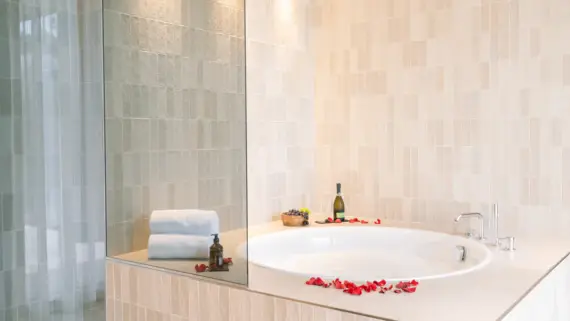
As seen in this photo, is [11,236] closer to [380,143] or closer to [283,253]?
[283,253]

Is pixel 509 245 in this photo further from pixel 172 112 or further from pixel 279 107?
pixel 172 112

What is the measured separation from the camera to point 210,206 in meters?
2.41

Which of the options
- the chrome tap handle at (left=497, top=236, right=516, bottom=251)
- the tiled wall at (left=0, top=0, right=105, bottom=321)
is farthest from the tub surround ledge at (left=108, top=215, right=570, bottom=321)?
the tiled wall at (left=0, top=0, right=105, bottom=321)

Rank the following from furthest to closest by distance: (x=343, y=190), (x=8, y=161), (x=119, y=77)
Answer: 1. (x=343, y=190)
2. (x=119, y=77)
3. (x=8, y=161)

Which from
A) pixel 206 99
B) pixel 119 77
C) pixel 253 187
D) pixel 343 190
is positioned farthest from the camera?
pixel 343 190

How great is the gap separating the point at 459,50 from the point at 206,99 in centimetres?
188

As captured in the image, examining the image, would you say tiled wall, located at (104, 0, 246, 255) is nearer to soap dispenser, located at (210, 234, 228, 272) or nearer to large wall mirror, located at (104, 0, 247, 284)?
large wall mirror, located at (104, 0, 247, 284)

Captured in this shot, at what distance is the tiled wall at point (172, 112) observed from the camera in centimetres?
234

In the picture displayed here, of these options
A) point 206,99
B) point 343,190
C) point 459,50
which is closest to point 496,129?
point 459,50

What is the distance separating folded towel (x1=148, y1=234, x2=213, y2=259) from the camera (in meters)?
2.47

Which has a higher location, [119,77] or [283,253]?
[119,77]

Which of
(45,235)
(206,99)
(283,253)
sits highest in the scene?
(206,99)

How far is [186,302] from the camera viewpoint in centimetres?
243

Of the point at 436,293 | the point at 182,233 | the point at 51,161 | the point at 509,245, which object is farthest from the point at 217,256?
the point at 509,245
